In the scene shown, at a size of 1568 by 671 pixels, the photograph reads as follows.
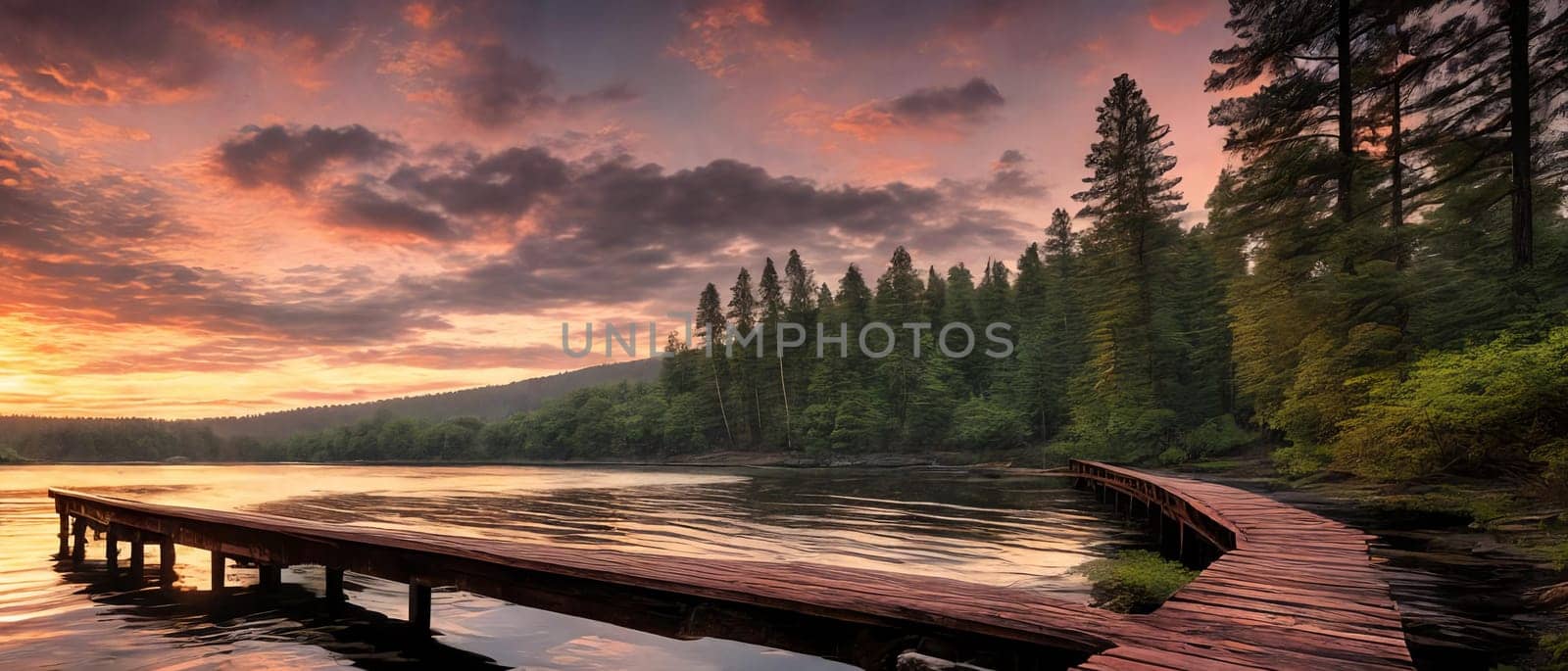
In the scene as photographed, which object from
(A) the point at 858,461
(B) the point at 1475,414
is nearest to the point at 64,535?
(B) the point at 1475,414

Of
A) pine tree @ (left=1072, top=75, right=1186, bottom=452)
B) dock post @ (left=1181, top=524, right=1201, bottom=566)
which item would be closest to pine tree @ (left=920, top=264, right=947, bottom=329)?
pine tree @ (left=1072, top=75, right=1186, bottom=452)

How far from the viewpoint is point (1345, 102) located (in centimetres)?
2845

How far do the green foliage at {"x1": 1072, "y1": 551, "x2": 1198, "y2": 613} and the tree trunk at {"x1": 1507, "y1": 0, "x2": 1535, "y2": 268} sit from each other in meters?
17.0

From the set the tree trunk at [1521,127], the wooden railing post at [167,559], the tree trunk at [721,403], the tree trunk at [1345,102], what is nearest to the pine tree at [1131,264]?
the tree trunk at [1345,102]

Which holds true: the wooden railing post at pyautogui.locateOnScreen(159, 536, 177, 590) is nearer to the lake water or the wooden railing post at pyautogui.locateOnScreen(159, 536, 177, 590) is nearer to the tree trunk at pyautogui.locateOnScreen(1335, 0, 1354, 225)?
the lake water

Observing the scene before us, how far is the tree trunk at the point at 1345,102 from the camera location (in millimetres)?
28125

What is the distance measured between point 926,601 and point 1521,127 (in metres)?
28.2

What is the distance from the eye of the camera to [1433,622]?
9.00 metres

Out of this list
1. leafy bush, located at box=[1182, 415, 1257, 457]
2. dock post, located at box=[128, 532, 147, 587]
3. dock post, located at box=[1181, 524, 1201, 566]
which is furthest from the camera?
leafy bush, located at box=[1182, 415, 1257, 457]

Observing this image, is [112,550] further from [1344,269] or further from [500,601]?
[1344,269]

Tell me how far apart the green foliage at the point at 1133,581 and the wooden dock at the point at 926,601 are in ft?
4.65

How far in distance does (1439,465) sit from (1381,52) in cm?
1651

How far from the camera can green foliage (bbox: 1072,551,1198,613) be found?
464 inches

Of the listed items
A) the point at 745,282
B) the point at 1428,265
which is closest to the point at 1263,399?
the point at 1428,265
